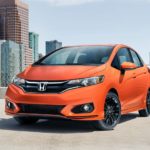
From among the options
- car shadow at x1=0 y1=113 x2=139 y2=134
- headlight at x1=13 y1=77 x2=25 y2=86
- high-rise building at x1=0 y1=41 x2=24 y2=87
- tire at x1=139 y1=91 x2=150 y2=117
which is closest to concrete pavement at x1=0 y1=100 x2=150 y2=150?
car shadow at x1=0 y1=113 x2=139 y2=134

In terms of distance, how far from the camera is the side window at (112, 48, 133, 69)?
8219 mm

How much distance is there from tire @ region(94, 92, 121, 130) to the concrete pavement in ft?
0.44

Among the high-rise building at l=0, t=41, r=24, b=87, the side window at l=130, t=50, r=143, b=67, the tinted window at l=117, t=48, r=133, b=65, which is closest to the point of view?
the tinted window at l=117, t=48, r=133, b=65

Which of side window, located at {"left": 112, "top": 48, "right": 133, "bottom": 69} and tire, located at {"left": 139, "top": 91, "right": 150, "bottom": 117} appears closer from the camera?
side window, located at {"left": 112, "top": 48, "right": 133, "bottom": 69}

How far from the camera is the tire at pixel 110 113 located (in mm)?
7547

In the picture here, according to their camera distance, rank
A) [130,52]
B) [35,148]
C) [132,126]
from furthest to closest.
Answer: [130,52]
[132,126]
[35,148]

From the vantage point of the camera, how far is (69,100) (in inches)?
281

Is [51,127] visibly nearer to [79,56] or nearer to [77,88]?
[77,88]

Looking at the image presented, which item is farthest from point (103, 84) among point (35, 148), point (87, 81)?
point (35, 148)

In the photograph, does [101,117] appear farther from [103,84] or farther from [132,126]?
[132,126]

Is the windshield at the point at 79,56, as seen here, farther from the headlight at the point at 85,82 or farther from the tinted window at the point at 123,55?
the headlight at the point at 85,82

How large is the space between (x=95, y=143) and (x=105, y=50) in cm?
256

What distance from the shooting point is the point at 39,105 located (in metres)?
7.30

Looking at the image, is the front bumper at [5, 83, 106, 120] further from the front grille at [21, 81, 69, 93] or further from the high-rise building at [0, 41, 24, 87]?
the high-rise building at [0, 41, 24, 87]
